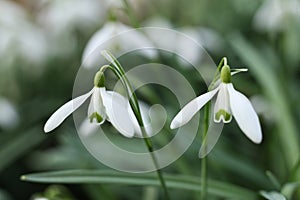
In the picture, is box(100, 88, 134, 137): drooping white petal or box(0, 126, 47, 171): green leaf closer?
box(100, 88, 134, 137): drooping white petal

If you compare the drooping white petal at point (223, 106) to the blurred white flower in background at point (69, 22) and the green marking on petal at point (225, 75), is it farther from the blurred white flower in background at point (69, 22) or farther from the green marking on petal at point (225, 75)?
the blurred white flower in background at point (69, 22)

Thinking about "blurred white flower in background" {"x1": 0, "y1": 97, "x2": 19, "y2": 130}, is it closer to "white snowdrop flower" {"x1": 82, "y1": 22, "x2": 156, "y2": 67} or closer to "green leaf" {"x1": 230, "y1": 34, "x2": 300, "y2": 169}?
"white snowdrop flower" {"x1": 82, "y1": 22, "x2": 156, "y2": 67}

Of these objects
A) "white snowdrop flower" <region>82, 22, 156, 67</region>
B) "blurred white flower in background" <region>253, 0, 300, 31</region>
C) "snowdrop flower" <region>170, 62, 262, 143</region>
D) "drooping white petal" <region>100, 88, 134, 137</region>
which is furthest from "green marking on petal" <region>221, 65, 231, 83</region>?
"blurred white flower in background" <region>253, 0, 300, 31</region>

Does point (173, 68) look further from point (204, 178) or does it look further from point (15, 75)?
point (204, 178)

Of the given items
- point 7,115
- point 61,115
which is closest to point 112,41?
point 61,115

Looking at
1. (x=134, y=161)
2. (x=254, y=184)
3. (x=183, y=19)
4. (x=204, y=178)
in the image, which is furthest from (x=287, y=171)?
(x=183, y=19)

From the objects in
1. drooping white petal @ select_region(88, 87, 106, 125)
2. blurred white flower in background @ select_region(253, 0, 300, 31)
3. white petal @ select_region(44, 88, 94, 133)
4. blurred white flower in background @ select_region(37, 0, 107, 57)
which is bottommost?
white petal @ select_region(44, 88, 94, 133)
